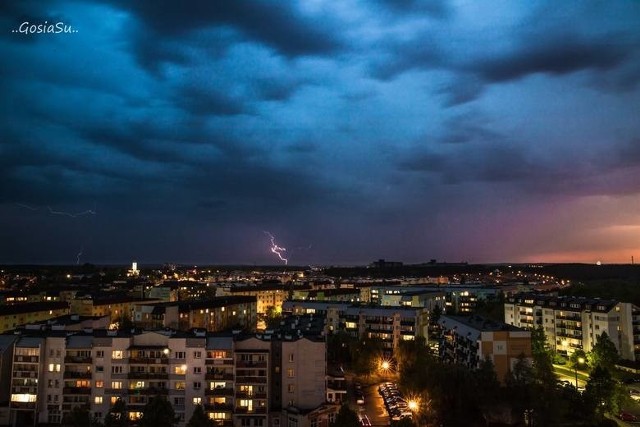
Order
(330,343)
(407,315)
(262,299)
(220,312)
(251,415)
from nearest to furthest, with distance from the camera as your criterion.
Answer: (251,415), (330,343), (407,315), (220,312), (262,299)

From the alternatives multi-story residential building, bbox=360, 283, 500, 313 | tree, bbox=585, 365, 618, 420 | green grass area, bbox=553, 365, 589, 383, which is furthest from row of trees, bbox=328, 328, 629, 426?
multi-story residential building, bbox=360, 283, 500, 313

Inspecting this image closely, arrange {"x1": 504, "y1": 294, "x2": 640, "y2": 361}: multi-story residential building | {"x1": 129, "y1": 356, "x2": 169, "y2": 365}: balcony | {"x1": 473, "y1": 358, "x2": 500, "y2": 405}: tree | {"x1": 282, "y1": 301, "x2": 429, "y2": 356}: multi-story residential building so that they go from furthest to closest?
{"x1": 282, "y1": 301, "x2": 429, "y2": 356}: multi-story residential building < {"x1": 504, "y1": 294, "x2": 640, "y2": 361}: multi-story residential building < {"x1": 473, "y1": 358, "x2": 500, "y2": 405}: tree < {"x1": 129, "y1": 356, "x2": 169, "y2": 365}: balcony

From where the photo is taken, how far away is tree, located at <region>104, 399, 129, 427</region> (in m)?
20.3

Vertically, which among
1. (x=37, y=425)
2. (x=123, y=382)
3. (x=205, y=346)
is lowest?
(x=37, y=425)

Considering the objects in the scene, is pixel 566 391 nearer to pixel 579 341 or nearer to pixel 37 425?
pixel 579 341

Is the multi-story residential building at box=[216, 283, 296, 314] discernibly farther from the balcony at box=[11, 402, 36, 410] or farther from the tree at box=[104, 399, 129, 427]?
the tree at box=[104, 399, 129, 427]

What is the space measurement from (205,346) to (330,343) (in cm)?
1335

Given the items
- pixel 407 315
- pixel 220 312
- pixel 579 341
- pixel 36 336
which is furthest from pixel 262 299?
pixel 36 336

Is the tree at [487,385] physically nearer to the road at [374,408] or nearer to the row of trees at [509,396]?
the row of trees at [509,396]

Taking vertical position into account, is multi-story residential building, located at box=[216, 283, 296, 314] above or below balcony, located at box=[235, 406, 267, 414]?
above

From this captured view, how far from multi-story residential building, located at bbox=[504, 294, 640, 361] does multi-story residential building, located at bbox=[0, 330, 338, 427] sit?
2446 cm

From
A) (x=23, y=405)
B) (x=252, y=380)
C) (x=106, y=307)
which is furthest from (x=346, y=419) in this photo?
(x=106, y=307)

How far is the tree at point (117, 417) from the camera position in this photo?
20.3 meters

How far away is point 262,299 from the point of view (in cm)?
6938
